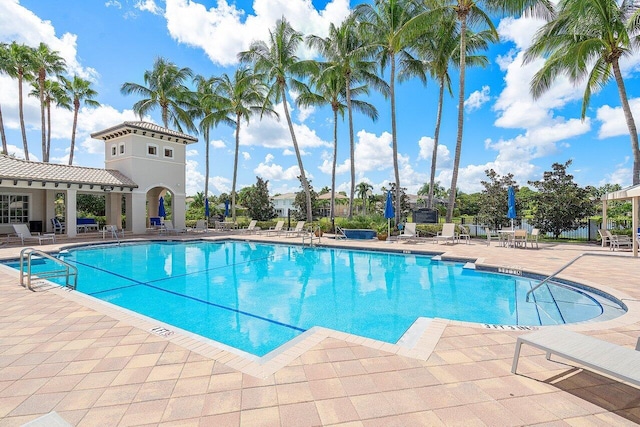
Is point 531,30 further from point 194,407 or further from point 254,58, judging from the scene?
point 194,407

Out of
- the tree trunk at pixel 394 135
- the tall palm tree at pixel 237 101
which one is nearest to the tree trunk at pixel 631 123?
the tree trunk at pixel 394 135

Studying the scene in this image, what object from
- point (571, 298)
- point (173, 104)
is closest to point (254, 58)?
point (173, 104)

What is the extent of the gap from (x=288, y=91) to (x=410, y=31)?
8.78 m

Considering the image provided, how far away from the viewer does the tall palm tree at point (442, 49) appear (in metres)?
18.2

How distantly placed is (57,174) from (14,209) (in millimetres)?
3979

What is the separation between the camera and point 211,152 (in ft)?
95.0

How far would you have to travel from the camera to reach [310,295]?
7.40 m

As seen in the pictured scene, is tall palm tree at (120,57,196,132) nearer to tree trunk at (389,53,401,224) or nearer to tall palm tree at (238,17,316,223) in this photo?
tall palm tree at (238,17,316,223)

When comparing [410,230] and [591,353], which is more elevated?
[410,230]

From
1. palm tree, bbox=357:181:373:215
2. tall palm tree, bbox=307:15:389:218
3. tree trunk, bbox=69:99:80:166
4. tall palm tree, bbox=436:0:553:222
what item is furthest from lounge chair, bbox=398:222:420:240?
palm tree, bbox=357:181:373:215

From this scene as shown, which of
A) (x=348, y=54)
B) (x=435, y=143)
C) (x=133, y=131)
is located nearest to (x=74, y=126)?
(x=133, y=131)

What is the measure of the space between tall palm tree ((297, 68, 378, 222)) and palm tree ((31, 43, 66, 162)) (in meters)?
19.2

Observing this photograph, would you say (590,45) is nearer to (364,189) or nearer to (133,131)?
(133,131)

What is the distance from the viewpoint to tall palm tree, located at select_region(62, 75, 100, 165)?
27.2m
